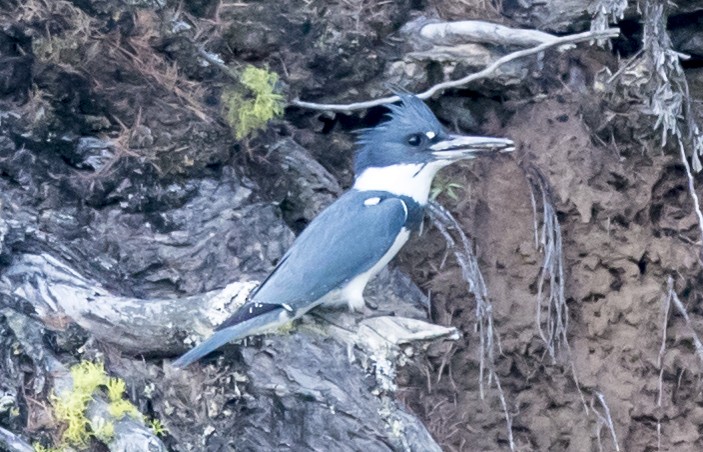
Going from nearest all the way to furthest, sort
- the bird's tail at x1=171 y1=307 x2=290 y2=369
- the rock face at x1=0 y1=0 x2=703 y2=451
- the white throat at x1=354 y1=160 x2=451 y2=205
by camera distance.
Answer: the bird's tail at x1=171 y1=307 x2=290 y2=369 → the rock face at x1=0 y1=0 x2=703 y2=451 → the white throat at x1=354 y1=160 x2=451 y2=205

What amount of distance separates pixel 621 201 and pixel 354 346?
1462 mm

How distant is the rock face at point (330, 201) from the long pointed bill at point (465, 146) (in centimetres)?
41

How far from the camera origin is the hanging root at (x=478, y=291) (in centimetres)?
362

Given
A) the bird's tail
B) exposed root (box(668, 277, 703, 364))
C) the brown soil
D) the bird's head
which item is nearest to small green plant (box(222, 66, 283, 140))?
the bird's head

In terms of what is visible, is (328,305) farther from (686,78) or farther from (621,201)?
(686,78)

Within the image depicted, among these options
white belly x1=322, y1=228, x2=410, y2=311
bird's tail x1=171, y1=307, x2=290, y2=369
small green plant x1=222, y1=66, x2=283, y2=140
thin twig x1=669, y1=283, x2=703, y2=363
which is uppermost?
small green plant x1=222, y1=66, x2=283, y2=140

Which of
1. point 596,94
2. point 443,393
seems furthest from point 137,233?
point 596,94

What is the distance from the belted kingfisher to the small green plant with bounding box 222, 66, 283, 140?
33 cm

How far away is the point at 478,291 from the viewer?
361 centimetres

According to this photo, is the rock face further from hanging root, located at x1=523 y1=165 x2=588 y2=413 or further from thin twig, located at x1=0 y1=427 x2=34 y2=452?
thin twig, located at x1=0 y1=427 x2=34 y2=452

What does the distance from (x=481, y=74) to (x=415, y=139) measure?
0.35 m

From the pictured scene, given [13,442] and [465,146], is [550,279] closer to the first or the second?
[465,146]

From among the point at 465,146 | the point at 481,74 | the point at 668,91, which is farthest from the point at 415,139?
the point at 668,91

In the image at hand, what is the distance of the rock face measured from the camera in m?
2.92
